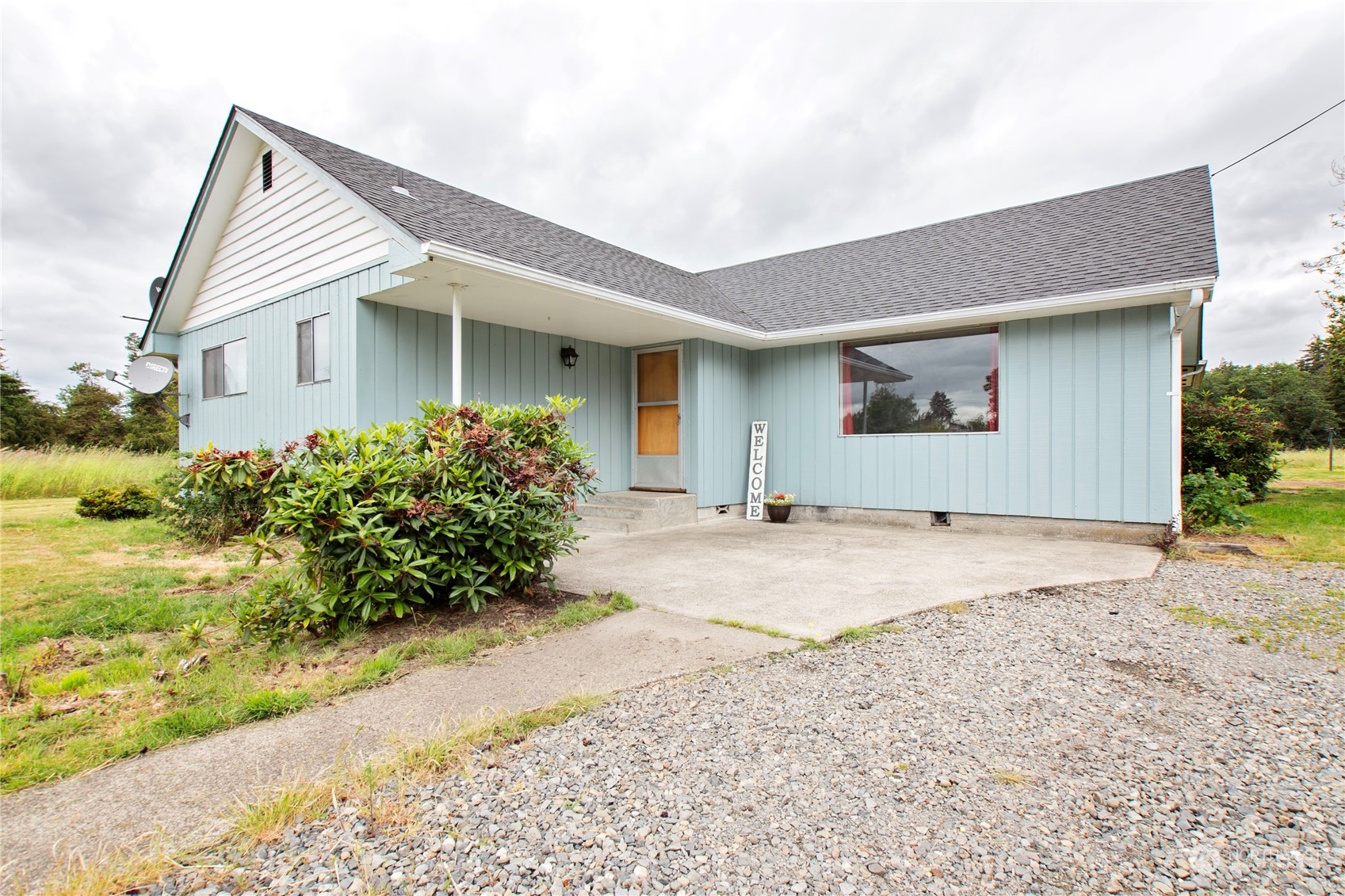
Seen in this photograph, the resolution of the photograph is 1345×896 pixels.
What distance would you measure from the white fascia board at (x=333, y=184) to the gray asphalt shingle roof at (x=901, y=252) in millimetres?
68

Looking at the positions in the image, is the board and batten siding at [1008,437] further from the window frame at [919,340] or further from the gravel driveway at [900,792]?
the gravel driveway at [900,792]

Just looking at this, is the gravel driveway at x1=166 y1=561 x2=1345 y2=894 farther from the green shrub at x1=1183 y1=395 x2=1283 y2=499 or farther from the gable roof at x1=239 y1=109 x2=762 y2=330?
the green shrub at x1=1183 y1=395 x2=1283 y2=499

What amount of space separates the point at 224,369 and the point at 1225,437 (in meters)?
14.5

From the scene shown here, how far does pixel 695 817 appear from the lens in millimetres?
1731

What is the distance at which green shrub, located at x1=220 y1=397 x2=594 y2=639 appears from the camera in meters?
3.32

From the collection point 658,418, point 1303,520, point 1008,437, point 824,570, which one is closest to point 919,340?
point 1008,437

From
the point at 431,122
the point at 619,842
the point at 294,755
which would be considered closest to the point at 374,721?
the point at 294,755

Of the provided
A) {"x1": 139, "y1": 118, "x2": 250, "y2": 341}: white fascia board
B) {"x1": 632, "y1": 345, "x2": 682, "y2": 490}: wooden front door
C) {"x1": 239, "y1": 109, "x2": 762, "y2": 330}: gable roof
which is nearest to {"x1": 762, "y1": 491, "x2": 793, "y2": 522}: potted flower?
{"x1": 632, "y1": 345, "x2": 682, "y2": 490}: wooden front door

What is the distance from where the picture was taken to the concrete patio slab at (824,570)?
4047 millimetres

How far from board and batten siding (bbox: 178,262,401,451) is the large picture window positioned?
19.9ft

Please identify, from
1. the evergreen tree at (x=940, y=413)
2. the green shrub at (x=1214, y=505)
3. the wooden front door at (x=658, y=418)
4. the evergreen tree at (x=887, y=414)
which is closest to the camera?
the green shrub at (x=1214, y=505)

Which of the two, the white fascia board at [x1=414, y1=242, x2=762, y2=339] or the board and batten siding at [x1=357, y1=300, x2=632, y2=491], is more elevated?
the white fascia board at [x1=414, y1=242, x2=762, y2=339]

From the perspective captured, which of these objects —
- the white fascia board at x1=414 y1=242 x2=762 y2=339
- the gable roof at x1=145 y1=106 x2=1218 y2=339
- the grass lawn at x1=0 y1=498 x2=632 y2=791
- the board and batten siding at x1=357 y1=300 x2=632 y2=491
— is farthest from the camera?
the board and batten siding at x1=357 y1=300 x2=632 y2=491

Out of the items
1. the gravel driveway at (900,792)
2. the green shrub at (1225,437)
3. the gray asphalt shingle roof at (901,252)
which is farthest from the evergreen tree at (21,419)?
the green shrub at (1225,437)
